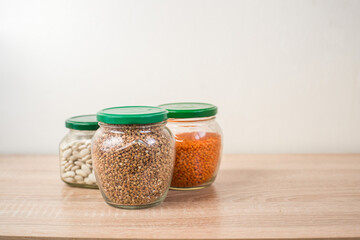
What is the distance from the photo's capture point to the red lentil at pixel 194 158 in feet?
3.47

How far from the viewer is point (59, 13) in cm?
140

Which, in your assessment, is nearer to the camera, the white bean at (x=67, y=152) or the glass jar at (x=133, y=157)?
the glass jar at (x=133, y=157)

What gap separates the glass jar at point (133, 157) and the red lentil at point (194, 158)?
0.31 ft

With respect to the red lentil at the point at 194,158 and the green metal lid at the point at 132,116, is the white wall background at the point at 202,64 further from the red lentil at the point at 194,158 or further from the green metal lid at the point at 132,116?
the green metal lid at the point at 132,116

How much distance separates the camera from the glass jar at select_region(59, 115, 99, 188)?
1.08 meters

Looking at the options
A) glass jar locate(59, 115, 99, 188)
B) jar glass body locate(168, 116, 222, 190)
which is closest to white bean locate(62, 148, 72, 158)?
glass jar locate(59, 115, 99, 188)

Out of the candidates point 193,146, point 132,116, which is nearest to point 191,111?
point 193,146

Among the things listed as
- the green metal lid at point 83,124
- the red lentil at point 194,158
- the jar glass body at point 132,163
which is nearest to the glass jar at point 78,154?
the green metal lid at point 83,124

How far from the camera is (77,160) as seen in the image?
43.6 inches

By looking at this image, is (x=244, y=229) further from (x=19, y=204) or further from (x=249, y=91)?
(x=249, y=91)

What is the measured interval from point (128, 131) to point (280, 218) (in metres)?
0.39

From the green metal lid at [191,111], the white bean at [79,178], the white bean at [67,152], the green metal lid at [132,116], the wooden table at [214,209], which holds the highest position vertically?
the green metal lid at [132,116]

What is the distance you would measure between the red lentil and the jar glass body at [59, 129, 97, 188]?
0.23 m

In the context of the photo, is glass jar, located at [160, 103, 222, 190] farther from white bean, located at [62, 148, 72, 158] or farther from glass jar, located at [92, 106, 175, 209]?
white bean, located at [62, 148, 72, 158]
